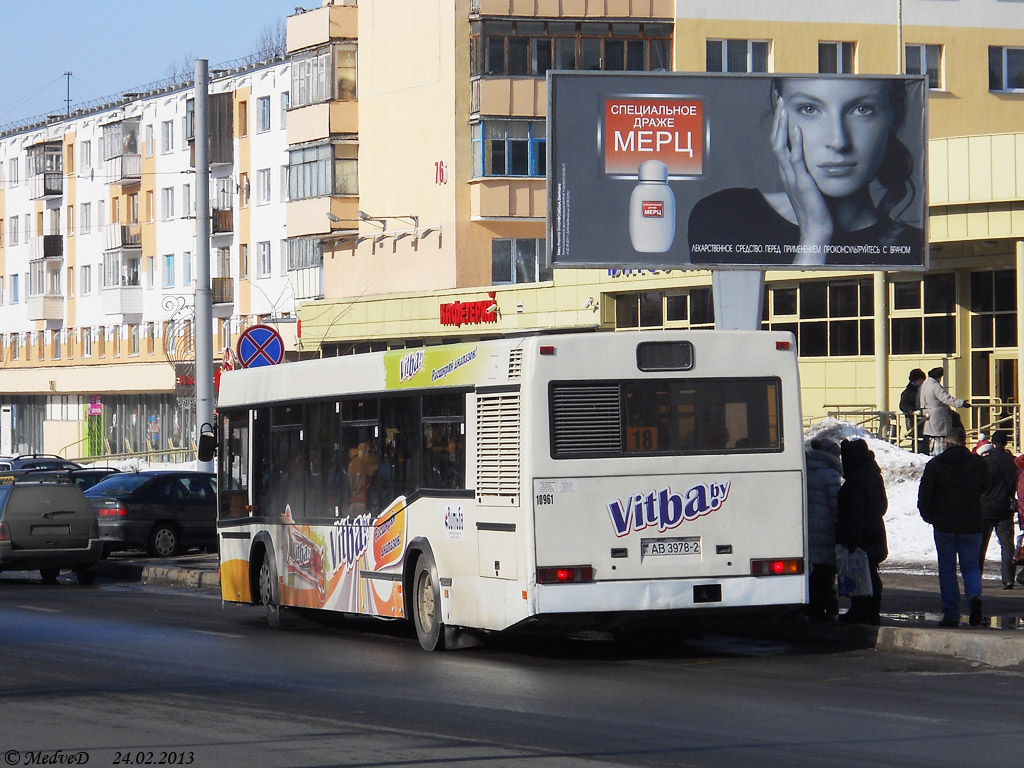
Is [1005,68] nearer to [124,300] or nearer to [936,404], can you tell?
[936,404]

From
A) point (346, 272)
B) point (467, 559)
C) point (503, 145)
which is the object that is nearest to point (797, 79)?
point (467, 559)

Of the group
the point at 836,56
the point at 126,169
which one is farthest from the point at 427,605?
the point at 126,169

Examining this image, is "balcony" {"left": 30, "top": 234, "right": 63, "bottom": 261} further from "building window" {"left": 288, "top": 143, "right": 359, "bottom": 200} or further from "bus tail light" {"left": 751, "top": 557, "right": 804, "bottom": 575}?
"bus tail light" {"left": 751, "top": 557, "right": 804, "bottom": 575}

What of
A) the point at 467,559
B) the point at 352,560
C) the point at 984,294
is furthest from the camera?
the point at 984,294

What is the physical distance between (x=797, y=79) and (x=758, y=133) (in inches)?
39.5

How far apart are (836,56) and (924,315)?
11.9 m

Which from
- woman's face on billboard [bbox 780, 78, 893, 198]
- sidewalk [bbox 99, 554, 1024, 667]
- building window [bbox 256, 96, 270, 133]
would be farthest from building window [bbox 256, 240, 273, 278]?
sidewalk [bbox 99, 554, 1024, 667]

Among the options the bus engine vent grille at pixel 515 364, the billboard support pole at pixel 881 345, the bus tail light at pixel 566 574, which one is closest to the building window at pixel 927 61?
the billboard support pole at pixel 881 345

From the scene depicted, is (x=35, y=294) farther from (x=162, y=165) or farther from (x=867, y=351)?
(x=867, y=351)

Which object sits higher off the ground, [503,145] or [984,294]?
[503,145]

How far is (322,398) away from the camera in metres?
17.4

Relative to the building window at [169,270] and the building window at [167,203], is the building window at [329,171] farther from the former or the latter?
the building window at [169,270]

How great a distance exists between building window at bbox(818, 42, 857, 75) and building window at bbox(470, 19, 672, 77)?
414 cm

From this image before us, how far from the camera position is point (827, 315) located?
42.2m
